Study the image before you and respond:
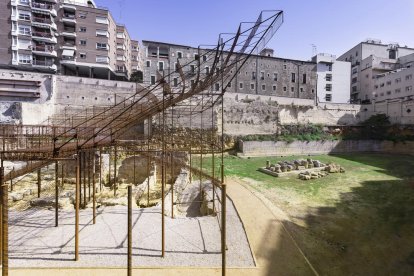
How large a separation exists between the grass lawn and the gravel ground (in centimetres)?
308

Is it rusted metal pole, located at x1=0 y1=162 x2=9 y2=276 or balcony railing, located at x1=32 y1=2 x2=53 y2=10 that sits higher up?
balcony railing, located at x1=32 y1=2 x2=53 y2=10

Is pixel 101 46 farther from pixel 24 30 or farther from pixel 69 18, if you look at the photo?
pixel 24 30

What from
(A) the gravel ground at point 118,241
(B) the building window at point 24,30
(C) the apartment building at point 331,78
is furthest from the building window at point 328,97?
(B) the building window at point 24,30

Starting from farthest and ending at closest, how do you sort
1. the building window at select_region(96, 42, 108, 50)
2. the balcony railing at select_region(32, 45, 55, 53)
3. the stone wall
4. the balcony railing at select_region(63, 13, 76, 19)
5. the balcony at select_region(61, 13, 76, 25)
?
the building window at select_region(96, 42, 108, 50)
the balcony railing at select_region(63, 13, 76, 19)
the balcony at select_region(61, 13, 76, 25)
the balcony railing at select_region(32, 45, 55, 53)
the stone wall

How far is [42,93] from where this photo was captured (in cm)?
3073

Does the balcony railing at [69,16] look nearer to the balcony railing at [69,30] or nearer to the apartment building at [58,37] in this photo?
the apartment building at [58,37]

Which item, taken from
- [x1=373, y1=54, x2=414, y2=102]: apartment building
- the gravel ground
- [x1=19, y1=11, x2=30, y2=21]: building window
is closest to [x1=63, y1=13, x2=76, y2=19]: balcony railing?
[x1=19, y1=11, x2=30, y2=21]: building window

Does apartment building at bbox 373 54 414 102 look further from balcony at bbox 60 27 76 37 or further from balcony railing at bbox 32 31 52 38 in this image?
balcony railing at bbox 32 31 52 38

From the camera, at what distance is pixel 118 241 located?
8.72 m

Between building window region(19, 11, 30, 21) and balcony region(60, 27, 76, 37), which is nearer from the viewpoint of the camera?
building window region(19, 11, 30, 21)

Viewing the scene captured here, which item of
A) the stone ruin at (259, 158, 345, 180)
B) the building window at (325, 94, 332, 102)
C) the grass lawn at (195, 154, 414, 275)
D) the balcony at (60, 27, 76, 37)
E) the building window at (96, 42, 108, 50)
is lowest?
the grass lawn at (195, 154, 414, 275)

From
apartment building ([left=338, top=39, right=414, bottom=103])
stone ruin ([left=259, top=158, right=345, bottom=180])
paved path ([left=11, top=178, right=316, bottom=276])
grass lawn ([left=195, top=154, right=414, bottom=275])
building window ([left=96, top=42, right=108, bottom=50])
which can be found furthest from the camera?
apartment building ([left=338, top=39, right=414, bottom=103])

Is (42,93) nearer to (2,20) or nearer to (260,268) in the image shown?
(2,20)

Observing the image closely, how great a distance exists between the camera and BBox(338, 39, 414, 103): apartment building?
4959cm
